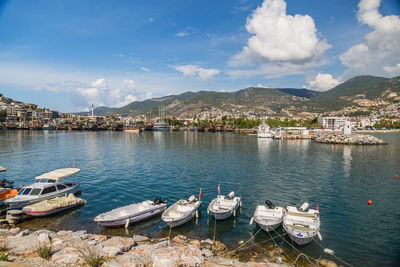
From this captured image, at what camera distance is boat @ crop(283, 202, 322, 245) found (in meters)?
17.0

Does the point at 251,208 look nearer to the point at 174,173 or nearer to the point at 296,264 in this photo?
the point at 296,264

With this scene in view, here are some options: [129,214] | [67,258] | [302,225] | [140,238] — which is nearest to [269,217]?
[302,225]

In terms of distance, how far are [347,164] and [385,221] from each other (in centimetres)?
3360

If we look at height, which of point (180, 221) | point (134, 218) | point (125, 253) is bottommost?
point (180, 221)

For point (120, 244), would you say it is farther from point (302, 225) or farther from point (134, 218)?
point (302, 225)

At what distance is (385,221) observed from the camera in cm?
2222

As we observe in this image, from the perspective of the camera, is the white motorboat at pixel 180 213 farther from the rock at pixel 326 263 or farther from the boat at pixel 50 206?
the boat at pixel 50 206

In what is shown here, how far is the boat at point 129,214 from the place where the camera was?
1942 cm

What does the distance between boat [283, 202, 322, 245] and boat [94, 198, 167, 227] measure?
39.8 feet

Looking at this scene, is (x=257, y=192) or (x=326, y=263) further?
(x=257, y=192)

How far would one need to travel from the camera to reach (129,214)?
66.5ft

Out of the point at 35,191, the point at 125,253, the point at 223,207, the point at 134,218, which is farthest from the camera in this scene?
the point at 35,191

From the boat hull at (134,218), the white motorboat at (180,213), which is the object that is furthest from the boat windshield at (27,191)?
the white motorboat at (180,213)

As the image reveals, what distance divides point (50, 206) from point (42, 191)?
295 centimetres
